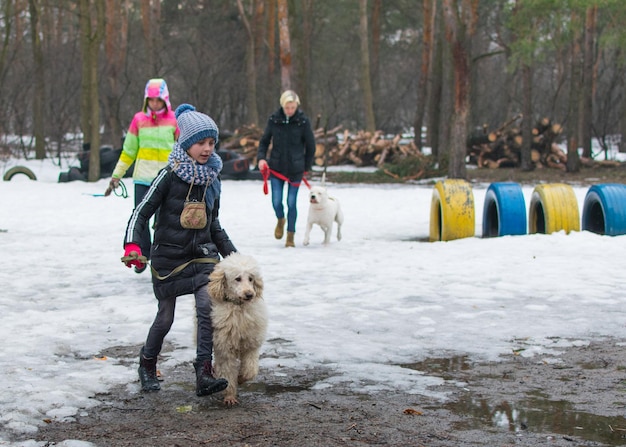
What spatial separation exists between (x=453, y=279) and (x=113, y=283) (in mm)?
3494

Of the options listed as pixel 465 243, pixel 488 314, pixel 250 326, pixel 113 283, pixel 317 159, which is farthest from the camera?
pixel 317 159

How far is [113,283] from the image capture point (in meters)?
8.65

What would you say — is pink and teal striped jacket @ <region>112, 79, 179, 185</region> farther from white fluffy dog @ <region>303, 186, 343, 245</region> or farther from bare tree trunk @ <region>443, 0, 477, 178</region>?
bare tree trunk @ <region>443, 0, 477, 178</region>

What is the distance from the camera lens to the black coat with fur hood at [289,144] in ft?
35.7

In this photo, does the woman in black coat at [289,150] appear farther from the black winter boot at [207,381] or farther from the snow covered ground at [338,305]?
the black winter boot at [207,381]

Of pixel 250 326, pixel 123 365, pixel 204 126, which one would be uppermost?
pixel 204 126

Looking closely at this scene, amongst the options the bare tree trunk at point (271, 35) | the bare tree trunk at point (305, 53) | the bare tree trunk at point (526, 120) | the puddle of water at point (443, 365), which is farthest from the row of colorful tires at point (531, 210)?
the bare tree trunk at point (271, 35)

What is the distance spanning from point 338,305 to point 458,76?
13508 mm

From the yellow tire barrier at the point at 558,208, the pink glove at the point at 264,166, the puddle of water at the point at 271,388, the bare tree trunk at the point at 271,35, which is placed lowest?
the puddle of water at the point at 271,388

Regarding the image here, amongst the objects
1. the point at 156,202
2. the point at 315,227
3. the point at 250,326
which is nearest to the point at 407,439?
the point at 250,326

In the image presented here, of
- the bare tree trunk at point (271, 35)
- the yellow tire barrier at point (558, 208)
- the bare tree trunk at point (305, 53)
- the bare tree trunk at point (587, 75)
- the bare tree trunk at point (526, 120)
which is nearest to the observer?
the yellow tire barrier at point (558, 208)

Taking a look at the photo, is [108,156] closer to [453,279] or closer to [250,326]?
[453,279]

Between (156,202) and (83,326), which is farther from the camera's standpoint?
(83,326)

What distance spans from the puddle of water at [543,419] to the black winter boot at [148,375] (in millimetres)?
1687
